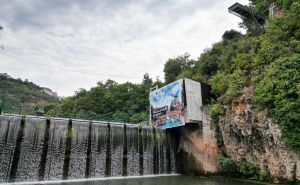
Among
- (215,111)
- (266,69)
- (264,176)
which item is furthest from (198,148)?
(266,69)

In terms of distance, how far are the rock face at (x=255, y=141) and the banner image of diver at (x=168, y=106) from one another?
2.94m

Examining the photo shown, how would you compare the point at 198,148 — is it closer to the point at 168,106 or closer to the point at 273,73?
the point at 168,106

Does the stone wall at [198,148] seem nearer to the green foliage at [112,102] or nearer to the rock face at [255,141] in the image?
the rock face at [255,141]

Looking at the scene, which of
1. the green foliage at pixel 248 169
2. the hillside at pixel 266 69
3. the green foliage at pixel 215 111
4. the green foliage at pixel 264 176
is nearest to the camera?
the hillside at pixel 266 69

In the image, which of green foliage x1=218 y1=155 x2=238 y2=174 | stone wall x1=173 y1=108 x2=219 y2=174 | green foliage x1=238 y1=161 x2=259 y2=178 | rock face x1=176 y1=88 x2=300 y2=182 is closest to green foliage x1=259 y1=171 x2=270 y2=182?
rock face x1=176 y1=88 x2=300 y2=182

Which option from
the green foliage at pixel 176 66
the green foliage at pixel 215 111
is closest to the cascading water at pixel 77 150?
the green foliage at pixel 215 111

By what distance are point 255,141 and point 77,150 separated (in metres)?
10.1

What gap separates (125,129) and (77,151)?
11.7 feet

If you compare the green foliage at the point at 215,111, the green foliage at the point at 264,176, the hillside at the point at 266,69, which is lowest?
the green foliage at the point at 264,176

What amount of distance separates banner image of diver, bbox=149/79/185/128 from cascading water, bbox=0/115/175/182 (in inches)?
41.6

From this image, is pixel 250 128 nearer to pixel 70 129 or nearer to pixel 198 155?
pixel 198 155

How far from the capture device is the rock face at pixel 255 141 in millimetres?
11844

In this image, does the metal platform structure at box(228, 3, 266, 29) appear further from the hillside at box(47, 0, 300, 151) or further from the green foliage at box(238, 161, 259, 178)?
the green foliage at box(238, 161, 259, 178)

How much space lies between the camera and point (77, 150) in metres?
15.5
